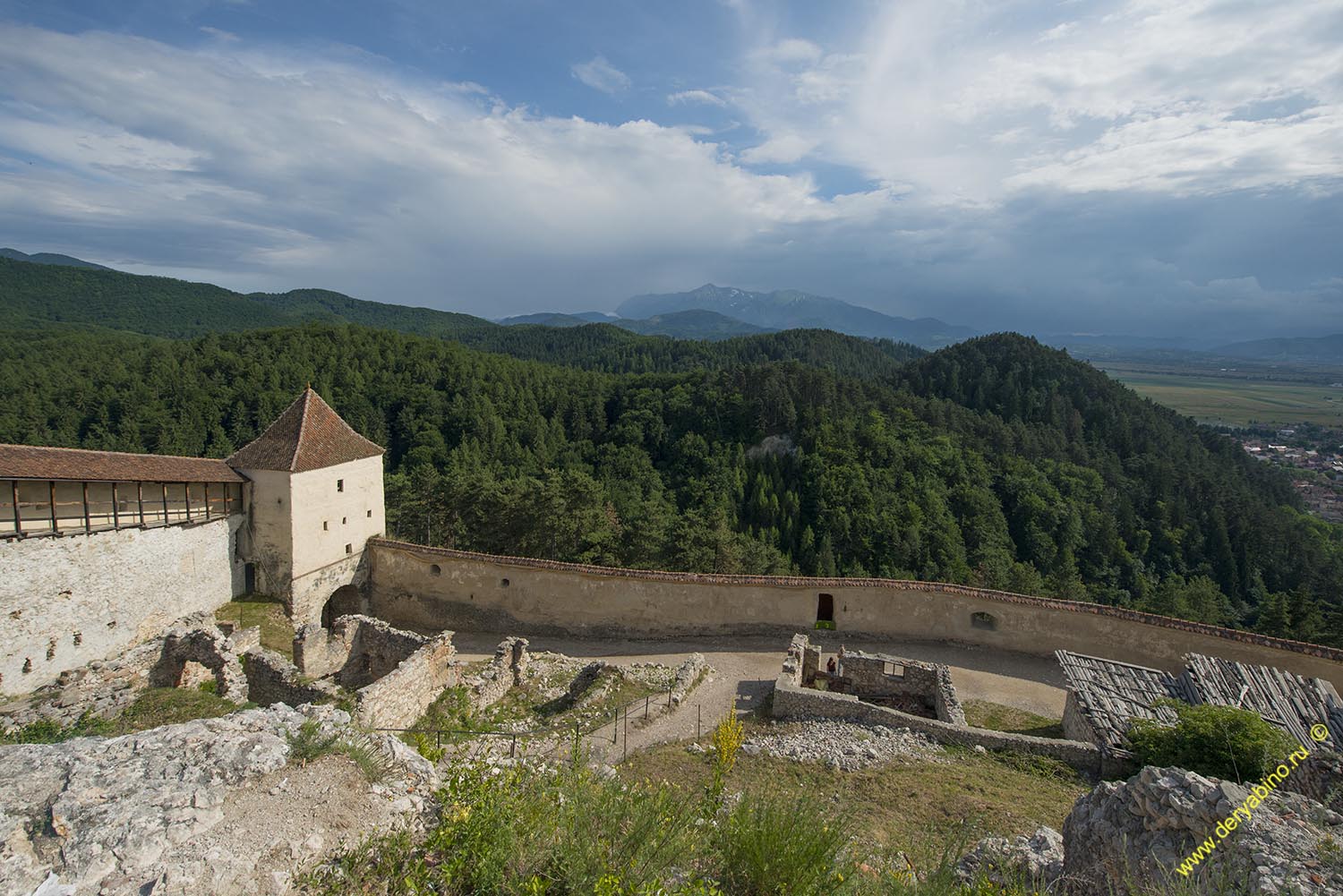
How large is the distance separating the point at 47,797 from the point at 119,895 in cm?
123

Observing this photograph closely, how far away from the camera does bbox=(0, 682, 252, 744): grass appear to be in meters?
11.2

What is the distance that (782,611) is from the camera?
1806 cm

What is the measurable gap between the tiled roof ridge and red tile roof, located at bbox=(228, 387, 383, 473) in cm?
464

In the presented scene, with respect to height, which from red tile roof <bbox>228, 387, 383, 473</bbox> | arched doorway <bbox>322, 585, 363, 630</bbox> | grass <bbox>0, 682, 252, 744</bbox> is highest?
red tile roof <bbox>228, 387, 383, 473</bbox>

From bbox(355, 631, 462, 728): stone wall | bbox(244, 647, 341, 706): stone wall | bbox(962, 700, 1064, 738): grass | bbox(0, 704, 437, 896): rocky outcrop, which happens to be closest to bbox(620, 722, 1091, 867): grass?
bbox(962, 700, 1064, 738): grass

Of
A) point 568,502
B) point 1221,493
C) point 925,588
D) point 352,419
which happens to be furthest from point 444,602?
point 1221,493

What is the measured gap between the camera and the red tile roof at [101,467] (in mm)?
15445

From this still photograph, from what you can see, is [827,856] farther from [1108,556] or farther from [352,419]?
[352,419]

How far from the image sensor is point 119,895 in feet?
13.2

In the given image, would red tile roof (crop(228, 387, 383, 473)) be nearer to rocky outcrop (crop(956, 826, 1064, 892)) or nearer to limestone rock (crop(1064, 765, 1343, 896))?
rocky outcrop (crop(956, 826, 1064, 892))

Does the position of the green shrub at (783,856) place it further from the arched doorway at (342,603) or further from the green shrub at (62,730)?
the arched doorway at (342,603)

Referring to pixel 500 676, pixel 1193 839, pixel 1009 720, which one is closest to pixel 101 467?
pixel 500 676

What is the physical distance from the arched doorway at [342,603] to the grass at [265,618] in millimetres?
2048

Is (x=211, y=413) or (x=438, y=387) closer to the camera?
(x=211, y=413)
